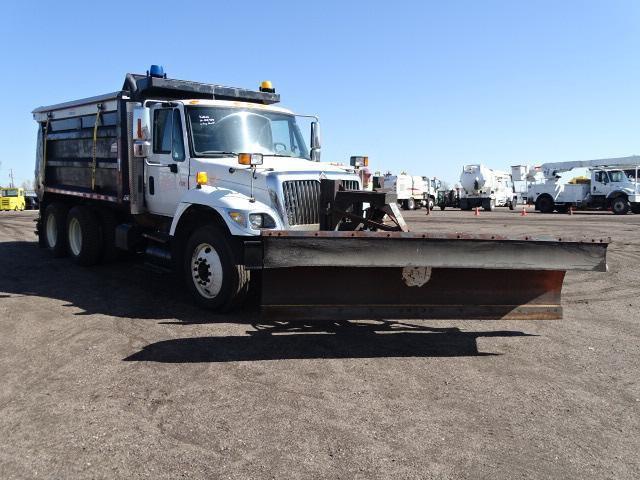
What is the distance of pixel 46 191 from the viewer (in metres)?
11.6

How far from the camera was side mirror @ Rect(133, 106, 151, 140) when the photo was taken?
25.0 feet

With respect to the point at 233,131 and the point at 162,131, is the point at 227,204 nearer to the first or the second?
the point at 233,131

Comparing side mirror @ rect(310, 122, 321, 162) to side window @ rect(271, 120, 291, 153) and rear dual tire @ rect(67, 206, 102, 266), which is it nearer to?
side window @ rect(271, 120, 291, 153)

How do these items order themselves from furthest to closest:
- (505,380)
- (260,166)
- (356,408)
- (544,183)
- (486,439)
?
(544,183) < (260,166) < (505,380) < (356,408) < (486,439)

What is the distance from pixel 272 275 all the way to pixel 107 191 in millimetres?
5019

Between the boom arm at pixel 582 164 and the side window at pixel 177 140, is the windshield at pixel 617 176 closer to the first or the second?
the boom arm at pixel 582 164

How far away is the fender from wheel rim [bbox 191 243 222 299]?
53 centimetres

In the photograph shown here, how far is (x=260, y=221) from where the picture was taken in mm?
6492

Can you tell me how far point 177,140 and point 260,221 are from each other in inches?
83.3

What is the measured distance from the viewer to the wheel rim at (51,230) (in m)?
11.4

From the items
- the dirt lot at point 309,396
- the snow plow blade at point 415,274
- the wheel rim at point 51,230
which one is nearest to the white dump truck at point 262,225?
the snow plow blade at point 415,274

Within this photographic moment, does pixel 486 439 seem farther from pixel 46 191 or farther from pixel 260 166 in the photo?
pixel 46 191

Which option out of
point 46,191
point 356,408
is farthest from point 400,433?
point 46,191

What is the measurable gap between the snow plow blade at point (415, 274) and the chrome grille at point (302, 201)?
4.15 ft
